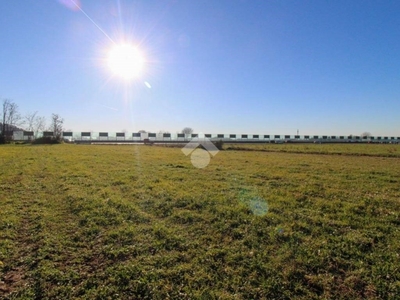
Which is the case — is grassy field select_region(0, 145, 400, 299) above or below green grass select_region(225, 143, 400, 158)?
below

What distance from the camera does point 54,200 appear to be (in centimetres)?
734

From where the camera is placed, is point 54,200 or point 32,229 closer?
point 32,229

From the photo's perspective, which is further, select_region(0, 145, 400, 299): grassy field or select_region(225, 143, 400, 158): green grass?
select_region(225, 143, 400, 158): green grass

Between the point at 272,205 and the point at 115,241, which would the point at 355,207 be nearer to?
the point at 272,205

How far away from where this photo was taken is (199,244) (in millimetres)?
4477

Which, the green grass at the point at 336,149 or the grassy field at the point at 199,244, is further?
the green grass at the point at 336,149

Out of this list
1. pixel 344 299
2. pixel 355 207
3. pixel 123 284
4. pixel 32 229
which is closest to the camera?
pixel 344 299

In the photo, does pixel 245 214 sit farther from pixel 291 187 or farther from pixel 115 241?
pixel 291 187

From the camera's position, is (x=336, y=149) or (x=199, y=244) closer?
(x=199, y=244)

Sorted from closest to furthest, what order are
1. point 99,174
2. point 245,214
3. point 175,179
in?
point 245,214, point 175,179, point 99,174

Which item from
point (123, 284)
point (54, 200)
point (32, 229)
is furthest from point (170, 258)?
point (54, 200)

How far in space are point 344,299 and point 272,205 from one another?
12.0 feet

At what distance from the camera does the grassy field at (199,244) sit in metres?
3.29

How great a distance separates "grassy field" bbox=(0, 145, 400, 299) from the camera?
3.29m
